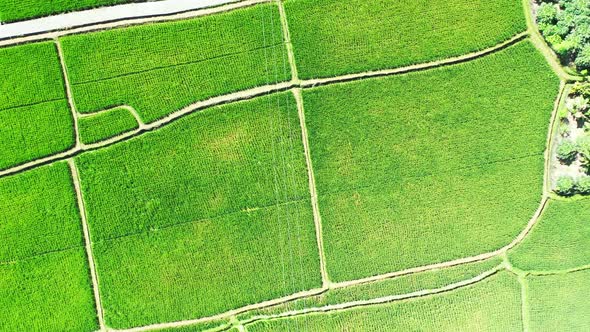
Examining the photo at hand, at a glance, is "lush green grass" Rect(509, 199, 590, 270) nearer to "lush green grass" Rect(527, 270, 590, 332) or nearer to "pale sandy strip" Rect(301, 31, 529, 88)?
"lush green grass" Rect(527, 270, 590, 332)

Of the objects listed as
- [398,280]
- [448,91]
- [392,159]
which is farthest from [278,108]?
[398,280]

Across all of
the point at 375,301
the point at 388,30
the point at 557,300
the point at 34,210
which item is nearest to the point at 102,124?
the point at 34,210

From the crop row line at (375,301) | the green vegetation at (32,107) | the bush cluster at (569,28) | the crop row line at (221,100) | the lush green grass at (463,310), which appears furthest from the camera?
the lush green grass at (463,310)

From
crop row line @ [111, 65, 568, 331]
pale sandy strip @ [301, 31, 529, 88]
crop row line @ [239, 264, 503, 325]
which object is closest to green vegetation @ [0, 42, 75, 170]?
crop row line @ [111, 65, 568, 331]

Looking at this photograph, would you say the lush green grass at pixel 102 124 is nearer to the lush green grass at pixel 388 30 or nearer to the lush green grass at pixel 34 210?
the lush green grass at pixel 34 210

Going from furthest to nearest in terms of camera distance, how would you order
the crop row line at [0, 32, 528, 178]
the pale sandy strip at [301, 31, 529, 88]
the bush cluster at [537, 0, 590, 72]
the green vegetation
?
the pale sandy strip at [301, 31, 529, 88]
the crop row line at [0, 32, 528, 178]
the green vegetation
the bush cluster at [537, 0, 590, 72]

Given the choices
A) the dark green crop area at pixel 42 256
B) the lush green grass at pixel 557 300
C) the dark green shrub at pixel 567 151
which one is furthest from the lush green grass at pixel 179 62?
the lush green grass at pixel 557 300
